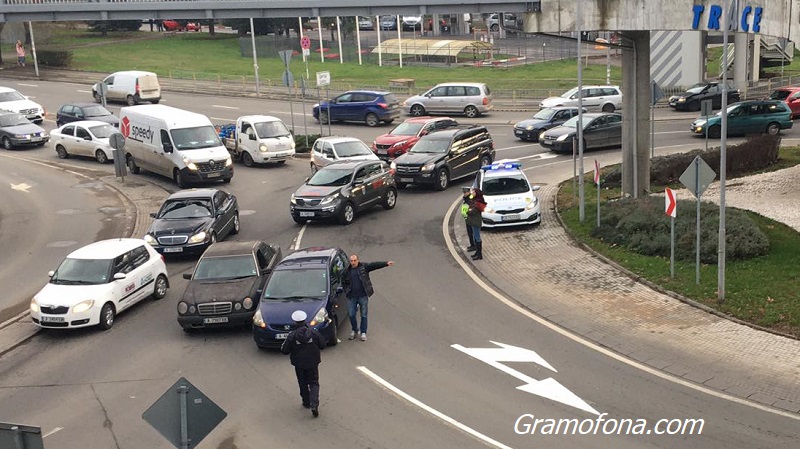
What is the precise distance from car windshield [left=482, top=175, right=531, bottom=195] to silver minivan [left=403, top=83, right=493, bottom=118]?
22474mm

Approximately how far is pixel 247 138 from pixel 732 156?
59.5 feet

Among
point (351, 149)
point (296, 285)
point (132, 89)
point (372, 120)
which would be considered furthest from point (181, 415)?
point (132, 89)

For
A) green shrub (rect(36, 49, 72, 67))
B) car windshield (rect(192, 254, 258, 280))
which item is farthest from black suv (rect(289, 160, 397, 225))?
green shrub (rect(36, 49, 72, 67))

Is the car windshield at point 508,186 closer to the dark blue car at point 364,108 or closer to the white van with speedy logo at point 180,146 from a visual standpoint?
the white van with speedy logo at point 180,146

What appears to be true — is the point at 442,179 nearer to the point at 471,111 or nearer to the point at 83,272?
the point at 83,272

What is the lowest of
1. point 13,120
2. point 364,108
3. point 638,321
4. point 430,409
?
point 638,321

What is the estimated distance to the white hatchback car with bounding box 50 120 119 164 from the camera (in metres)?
39.5

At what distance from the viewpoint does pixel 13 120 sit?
145 ft

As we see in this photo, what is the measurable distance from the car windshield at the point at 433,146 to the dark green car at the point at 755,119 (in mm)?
13795

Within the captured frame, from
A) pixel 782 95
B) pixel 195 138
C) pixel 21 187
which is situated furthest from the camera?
pixel 782 95

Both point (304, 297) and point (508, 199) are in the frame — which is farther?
point (508, 199)

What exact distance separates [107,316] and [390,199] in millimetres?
12068

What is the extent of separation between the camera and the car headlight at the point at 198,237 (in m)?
23.9

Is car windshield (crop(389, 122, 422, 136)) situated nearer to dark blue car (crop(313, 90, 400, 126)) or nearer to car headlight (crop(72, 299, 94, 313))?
dark blue car (crop(313, 90, 400, 126))
